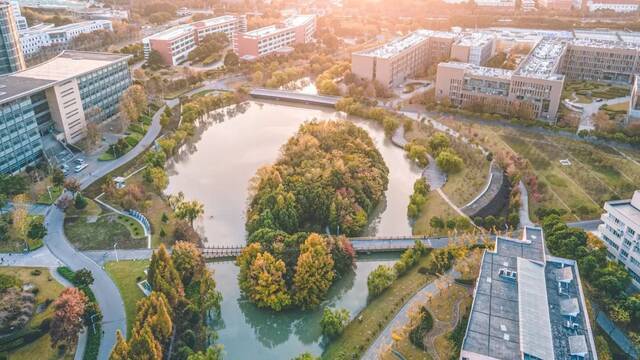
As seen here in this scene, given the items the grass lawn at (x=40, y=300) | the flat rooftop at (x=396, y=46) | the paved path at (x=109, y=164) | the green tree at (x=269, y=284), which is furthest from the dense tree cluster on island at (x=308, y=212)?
the flat rooftop at (x=396, y=46)

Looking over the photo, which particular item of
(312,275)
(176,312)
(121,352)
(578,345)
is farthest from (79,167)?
(578,345)

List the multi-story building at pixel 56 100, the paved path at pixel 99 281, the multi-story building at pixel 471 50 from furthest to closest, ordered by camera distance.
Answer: the multi-story building at pixel 471 50 < the multi-story building at pixel 56 100 < the paved path at pixel 99 281

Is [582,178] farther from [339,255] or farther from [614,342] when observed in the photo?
[339,255]

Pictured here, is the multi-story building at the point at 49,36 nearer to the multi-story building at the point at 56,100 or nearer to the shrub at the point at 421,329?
the multi-story building at the point at 56,100

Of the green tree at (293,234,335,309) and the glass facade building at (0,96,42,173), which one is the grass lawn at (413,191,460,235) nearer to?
the green tree at (293,234,335,309)

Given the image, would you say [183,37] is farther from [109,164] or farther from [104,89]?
[109,164]

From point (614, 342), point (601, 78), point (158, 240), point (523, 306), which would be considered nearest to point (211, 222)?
point (158, 240)

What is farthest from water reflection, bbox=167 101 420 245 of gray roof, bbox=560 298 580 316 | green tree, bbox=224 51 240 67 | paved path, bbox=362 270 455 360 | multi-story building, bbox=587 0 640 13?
multi-story building, bbox=587 0 640 13
